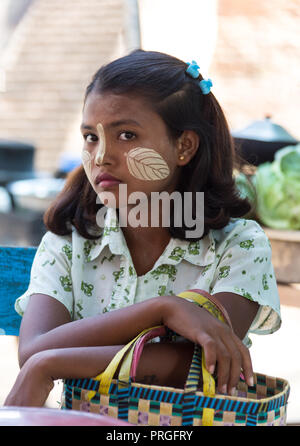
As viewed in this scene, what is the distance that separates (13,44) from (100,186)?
1047 centimetres

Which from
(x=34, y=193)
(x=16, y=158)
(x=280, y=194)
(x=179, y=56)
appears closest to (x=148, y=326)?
(x=280, y=194)

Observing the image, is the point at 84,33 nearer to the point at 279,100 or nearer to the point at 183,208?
the point at 279,100

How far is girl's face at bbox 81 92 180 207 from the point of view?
1.66 meters

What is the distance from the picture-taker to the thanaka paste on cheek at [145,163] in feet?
5.49

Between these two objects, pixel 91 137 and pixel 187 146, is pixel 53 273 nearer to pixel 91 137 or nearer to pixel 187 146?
pixel 91 137

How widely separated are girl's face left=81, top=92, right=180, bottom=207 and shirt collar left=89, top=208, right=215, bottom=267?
14 centimetres

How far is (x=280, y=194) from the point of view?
527 cm

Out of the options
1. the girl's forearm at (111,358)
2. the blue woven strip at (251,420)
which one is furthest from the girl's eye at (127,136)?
the blue woven strip at (251,420)

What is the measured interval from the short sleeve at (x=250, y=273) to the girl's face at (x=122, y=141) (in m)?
0.27

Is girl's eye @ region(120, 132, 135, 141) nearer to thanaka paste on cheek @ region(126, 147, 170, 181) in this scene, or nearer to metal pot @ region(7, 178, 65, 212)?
thanaka paste on cheek @ region(126, 147, 170, 181)

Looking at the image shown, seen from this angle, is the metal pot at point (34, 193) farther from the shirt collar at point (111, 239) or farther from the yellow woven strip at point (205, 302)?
the yellow woven strip at point (205, 302)

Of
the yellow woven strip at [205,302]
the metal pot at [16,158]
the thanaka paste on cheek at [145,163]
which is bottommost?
the yellow woven strip at [205,302]

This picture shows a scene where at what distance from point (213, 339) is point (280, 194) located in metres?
4.11

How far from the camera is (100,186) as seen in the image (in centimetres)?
166
